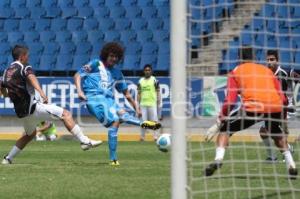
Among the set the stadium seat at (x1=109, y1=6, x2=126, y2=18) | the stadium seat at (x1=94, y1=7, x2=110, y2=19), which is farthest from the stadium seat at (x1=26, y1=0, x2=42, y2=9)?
the stadium seat at (x1=109, y1=6, x2=126, y2=18)

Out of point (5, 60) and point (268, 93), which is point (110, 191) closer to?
point (268, 93)

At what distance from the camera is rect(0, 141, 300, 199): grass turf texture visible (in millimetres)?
8859

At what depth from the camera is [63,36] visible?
25828 mm

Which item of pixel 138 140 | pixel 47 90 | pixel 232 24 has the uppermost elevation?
pixel 232 24

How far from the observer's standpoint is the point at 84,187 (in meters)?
9.55

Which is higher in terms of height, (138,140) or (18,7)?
(18,7)

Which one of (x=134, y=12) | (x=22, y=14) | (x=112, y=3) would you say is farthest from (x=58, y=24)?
(x=134, y=12)

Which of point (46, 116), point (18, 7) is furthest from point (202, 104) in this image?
point (18, 7)

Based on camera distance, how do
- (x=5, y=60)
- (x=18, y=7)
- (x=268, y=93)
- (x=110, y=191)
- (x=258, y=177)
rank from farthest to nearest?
(x=18, y=7) → (x=5, y=60) → (x=258, y=177) → (x=268, y=93) → (x=110, y=191)

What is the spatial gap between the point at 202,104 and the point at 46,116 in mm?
3311

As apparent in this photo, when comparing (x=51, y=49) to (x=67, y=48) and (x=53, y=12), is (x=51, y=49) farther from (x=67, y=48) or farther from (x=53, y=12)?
(x=53, y=12)

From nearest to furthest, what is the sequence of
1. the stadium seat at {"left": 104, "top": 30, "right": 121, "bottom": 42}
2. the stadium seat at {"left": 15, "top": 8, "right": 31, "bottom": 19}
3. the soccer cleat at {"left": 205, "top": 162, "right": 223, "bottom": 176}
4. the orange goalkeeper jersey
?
the orange goalkeeper jersey, the soccer cleat at {"left": 205, "top": 162, "right": 223, "bottom": 176}, the stadium seat at {"left": 104, "top": 30, "right": 121, "bottom": 42}, the stadium seat at {"left": 15, "top": 8, "right": 31, "bottom": 19}

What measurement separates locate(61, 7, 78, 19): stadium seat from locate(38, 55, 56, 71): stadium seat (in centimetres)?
186

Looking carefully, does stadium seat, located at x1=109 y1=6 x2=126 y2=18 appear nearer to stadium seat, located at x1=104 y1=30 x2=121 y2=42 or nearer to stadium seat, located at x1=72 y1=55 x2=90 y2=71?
stadium seat, located at x1=104 y1=30 x2=121 y2=42
